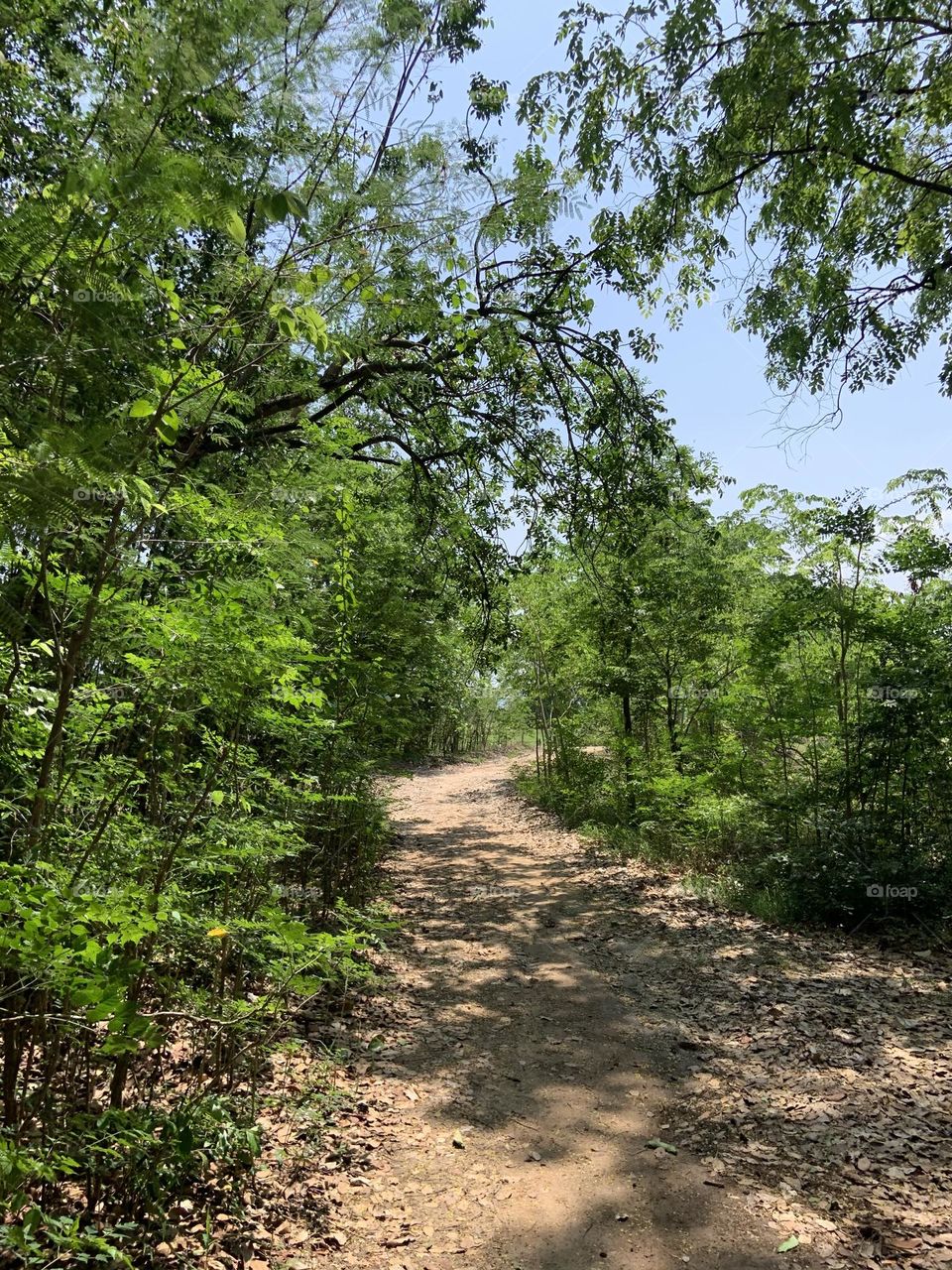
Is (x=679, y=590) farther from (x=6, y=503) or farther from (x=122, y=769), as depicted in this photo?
(x=6, y=503)

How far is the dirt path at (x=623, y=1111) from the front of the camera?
9.16 feet

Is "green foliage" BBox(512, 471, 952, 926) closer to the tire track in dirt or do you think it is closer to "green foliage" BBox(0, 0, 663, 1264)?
the tire track in dirt

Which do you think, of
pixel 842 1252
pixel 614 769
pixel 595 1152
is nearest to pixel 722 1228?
pixel 842 1252

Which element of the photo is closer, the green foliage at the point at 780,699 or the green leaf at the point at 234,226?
the green leaf at the point at 234,226

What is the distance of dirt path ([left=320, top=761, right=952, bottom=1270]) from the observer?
9.16 feet

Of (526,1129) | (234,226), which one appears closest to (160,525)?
(234,226)

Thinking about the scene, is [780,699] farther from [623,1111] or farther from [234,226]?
[234,226]

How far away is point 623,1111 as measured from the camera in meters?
3.76

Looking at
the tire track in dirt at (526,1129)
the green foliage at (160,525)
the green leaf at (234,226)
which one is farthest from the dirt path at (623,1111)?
the green leaf at (234,226)

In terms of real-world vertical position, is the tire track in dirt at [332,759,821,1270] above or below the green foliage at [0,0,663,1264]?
below

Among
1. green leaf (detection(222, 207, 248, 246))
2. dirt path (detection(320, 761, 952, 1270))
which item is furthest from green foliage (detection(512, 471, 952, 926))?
green leaf (detection(222, 207, 248, 246))

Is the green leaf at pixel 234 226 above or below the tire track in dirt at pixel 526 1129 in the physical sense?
above

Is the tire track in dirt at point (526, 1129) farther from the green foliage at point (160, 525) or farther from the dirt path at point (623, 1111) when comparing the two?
the green foliage at point (160, 525)

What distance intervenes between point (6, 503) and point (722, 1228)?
3.62 metres
